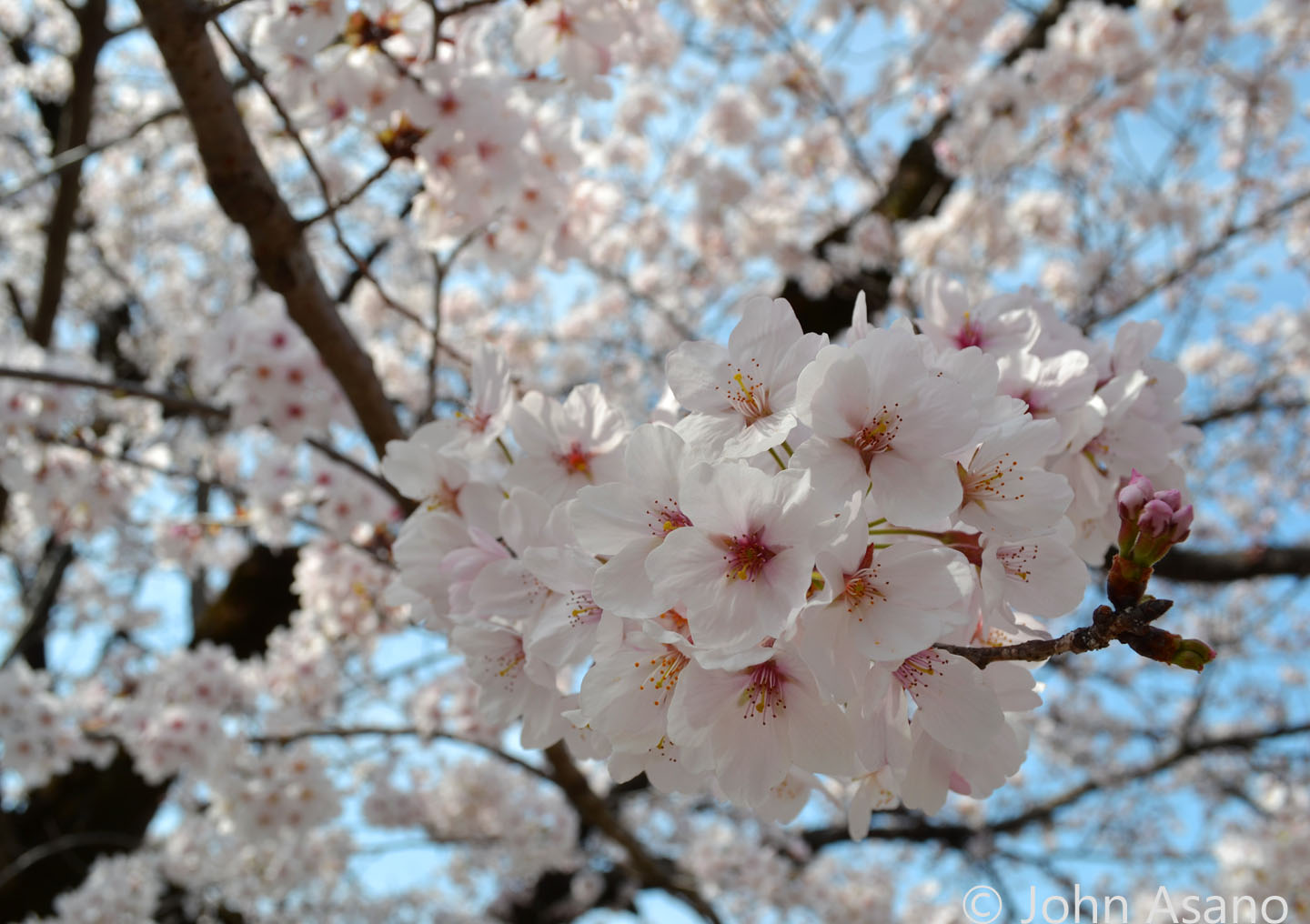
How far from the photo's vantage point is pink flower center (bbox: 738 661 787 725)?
0.86 meters

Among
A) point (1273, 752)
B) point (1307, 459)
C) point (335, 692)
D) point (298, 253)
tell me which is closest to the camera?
point (298, 253)

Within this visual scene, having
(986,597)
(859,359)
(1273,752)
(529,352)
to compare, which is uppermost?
(529,352)

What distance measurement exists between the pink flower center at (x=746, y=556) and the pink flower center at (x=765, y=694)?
11 centimetres

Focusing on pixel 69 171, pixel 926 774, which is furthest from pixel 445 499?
pixel 69 171

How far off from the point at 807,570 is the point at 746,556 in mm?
77

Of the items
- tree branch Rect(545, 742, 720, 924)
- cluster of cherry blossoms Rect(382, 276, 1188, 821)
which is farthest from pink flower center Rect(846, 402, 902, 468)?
tree branch Rect(545, 742, 720, 924)

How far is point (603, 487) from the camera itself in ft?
2.80

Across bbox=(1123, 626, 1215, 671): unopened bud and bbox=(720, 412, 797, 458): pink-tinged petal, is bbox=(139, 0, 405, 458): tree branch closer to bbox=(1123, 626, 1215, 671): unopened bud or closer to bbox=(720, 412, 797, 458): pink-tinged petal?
bbox=(720, 412, 797, 458): pink-tinged petal

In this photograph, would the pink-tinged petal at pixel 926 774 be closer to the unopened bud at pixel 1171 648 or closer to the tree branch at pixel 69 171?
the unopened bud at pixel 1171 648

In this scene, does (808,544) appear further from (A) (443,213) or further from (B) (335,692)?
(B) (335,692)

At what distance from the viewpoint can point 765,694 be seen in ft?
2.84

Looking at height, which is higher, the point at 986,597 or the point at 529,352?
the point at 529,352

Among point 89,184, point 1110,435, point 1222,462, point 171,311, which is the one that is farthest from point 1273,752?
point 89,184

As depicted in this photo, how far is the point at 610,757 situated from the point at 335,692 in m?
3.59
